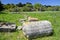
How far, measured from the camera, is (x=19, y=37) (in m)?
6.85

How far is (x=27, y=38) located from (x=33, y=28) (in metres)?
0.50

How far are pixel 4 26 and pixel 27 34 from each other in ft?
4.98

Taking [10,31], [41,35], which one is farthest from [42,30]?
[10,31]

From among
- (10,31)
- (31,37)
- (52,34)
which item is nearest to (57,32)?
(52,34)

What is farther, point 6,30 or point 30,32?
point 6,30

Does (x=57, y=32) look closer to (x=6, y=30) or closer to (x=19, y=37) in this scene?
(x=19, y=37)

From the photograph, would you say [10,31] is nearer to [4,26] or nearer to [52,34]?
[4,26]

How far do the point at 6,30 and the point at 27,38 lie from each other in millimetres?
1277

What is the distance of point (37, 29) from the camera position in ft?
22.4

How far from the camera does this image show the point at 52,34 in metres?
7.32

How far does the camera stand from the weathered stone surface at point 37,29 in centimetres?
667

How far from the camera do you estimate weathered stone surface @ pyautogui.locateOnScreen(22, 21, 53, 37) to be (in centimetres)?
667

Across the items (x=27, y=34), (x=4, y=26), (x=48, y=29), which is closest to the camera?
(x=27, y=34)

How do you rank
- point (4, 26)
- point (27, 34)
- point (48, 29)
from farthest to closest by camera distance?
point (4, 26), point (48, 29), point (27, 34)
